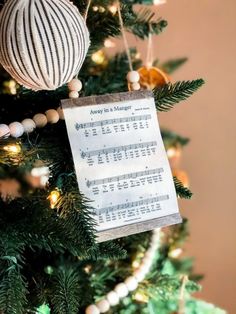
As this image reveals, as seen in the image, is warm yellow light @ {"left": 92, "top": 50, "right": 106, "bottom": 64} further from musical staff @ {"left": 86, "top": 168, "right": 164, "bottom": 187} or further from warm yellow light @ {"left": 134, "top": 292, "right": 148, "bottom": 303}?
warm yellow light @ {"left": 134, "top": 292, "right": 148, "bottom": 303}

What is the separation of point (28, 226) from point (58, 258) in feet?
0.54

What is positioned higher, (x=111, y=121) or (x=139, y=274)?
(x=111, y=121)

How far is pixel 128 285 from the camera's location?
0.74 m

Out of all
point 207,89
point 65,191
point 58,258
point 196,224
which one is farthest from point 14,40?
point 196,224

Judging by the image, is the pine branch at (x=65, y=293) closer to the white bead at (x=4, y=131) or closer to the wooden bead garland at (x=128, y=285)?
the wooden bead garland at (x=128, y=285)

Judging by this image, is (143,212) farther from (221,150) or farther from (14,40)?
(221,150)

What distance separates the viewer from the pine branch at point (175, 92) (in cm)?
64

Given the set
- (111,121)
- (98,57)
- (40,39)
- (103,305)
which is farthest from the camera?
(98,57)

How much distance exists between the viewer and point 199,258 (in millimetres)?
1281

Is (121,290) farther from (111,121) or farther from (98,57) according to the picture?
(98,57)

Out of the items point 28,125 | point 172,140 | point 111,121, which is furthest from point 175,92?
point 172,140

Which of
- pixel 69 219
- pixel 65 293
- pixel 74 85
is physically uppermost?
pixel 74 85

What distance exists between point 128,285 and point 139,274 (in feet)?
0.09

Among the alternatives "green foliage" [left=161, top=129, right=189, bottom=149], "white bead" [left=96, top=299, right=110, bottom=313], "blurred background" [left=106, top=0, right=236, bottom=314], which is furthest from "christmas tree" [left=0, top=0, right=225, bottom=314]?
"blurred background" [left=106, top=0, right=236, bottom=314]
